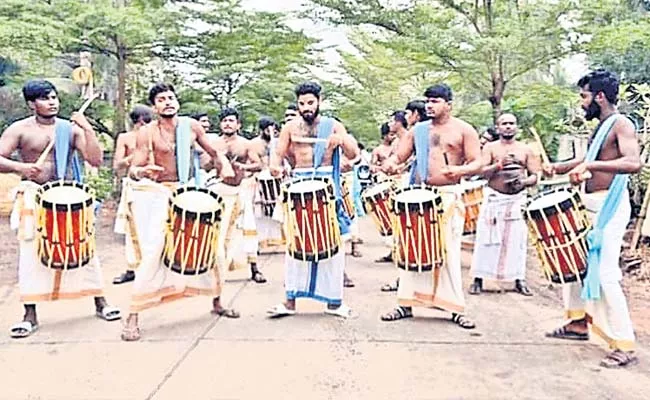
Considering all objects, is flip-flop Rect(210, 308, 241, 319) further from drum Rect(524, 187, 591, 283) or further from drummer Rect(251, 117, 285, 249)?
drummer Rect(251, 117, 285, 249)

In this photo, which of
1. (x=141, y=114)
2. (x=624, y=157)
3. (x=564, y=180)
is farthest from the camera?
(x=141, y=114)

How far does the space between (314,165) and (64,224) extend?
1.67 metres

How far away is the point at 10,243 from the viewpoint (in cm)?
896

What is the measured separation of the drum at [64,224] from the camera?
15.2 ft

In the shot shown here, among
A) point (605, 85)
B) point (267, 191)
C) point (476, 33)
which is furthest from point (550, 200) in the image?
point (476, 33)

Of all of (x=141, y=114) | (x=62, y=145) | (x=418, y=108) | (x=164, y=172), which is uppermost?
(x=418, y=108)

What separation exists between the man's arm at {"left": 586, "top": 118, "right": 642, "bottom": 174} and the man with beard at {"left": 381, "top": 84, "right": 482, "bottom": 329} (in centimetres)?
98

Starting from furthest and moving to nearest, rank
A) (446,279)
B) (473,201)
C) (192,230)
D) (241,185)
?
(473,201)
(241,185)
(446,279)
(192,230)

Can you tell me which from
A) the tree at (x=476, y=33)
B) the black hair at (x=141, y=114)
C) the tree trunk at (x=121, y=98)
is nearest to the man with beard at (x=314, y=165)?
the black hair at (x=141, y=114)

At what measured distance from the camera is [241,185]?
22.3 feet

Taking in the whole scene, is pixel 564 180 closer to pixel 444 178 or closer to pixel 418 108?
pixel 444 178

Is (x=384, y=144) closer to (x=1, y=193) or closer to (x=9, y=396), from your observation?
(x=9, y=396)

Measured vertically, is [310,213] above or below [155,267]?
above

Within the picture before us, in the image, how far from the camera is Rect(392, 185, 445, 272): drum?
4.73 meters
